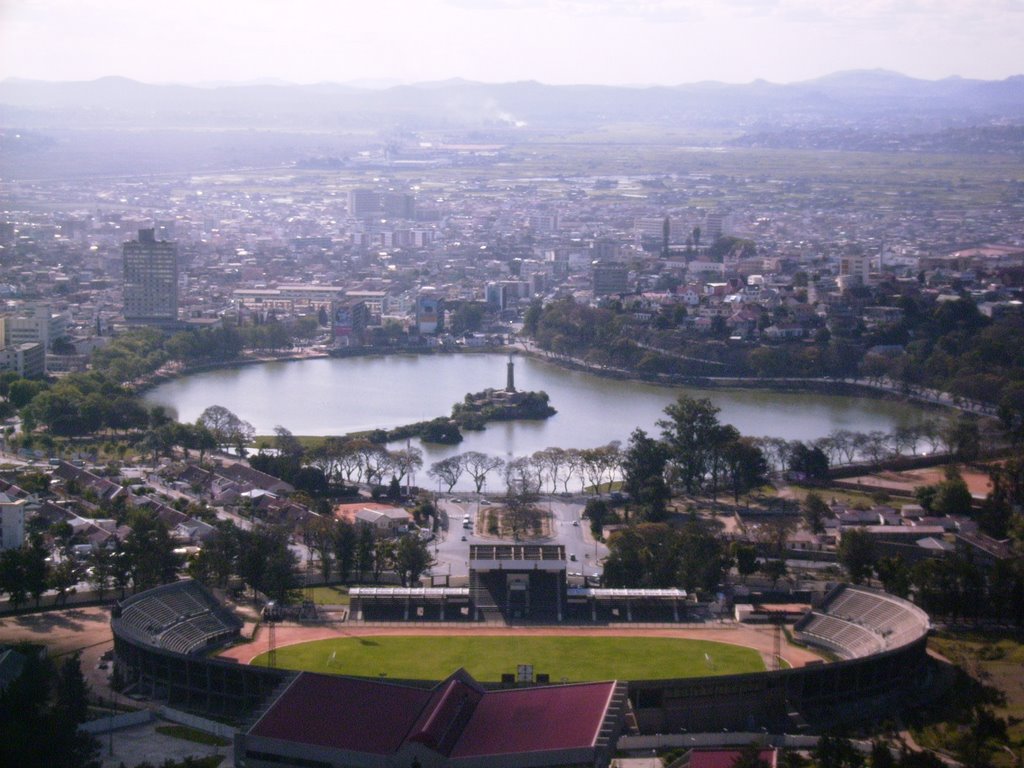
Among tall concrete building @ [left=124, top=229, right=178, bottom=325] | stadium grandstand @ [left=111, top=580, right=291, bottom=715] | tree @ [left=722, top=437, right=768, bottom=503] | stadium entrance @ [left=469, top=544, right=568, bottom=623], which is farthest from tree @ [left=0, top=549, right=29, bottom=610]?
tall concrete building @ [left=124, top=229, right=178, bottom=325]

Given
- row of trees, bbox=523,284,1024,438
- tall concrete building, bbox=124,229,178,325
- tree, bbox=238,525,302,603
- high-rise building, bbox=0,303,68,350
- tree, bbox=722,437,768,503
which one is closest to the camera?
tree, bbox=238,525,302,603

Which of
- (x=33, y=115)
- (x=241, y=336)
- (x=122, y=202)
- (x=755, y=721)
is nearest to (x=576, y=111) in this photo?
(x=33, y=115)

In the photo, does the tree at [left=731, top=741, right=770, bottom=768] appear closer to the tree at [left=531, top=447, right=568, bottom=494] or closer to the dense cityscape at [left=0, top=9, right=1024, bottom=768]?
the dense cityscape at [left=0, top=9, right=1024, bottom=768]

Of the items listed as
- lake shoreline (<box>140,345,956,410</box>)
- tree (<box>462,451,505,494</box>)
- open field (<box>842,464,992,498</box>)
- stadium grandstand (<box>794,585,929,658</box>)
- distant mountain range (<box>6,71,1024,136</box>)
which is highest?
distant mountain range (<box>6,71,1024,136</box>)

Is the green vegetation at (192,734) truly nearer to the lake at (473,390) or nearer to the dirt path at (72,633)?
the dirt path at (72,633)

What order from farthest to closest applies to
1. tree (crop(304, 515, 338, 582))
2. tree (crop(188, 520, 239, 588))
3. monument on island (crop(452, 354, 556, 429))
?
monument on island (crop(452, 354, 556, 429))
tree (crop(304, 515, 338, 582))
tree (crop(188, 520, 239, 588))

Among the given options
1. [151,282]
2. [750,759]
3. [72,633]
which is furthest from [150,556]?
[151,282]

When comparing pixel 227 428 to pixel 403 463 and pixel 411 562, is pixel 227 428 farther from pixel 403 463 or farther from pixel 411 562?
pixel 411 562
